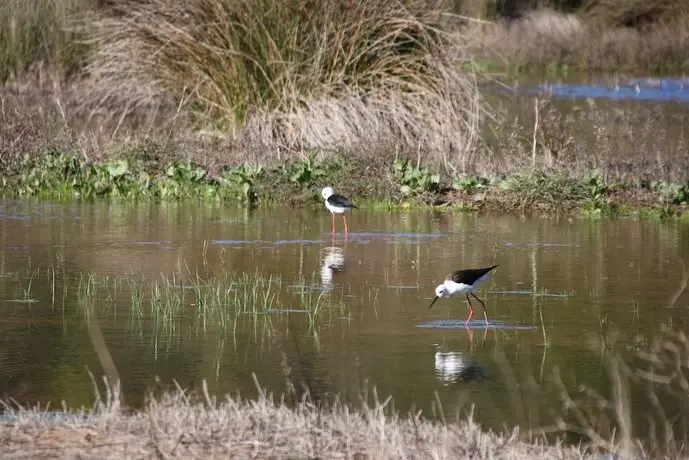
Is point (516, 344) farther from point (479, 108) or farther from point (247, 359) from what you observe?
point (479, 108)

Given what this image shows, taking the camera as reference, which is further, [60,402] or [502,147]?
[502,147]

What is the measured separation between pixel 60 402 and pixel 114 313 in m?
2.88

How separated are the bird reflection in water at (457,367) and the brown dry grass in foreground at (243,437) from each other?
1.90 m

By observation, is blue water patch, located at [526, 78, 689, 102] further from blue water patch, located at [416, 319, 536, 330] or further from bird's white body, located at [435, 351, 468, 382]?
bird's white body, located at [435, 351, 468, 382]

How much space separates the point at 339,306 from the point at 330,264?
224cm

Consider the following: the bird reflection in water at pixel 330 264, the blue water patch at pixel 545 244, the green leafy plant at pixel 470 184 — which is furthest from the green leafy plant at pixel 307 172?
the blue water patch at pixel 545 244

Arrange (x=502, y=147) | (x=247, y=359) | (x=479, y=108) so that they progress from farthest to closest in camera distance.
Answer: (x=479, y=108), (x=502, y=147), (x=247, y=359)

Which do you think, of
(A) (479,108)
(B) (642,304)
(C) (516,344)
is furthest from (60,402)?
(A) (479,108)

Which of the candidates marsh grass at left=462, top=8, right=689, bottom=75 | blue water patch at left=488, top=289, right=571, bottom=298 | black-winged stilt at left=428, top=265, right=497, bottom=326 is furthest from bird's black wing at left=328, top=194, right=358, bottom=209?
marsh grass at left=462, top=8, right=689, bottom=75

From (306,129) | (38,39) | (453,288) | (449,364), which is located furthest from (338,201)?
(38,39)

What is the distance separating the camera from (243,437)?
6914 millimetres

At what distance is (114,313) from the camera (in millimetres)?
11375

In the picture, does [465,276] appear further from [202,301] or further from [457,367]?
[202,301]

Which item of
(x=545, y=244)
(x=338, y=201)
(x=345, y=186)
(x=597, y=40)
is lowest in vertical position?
(x=545, y=244)
